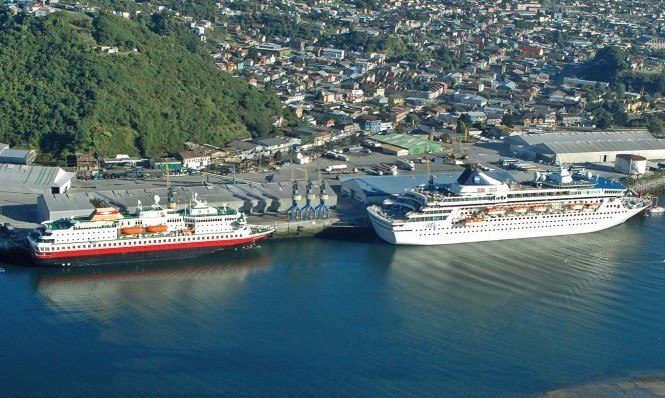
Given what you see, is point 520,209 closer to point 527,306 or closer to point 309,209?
point 527,306

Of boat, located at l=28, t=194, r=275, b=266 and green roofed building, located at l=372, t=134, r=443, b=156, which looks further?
green roofed building, located at l=372, t=134, r=443, b=156

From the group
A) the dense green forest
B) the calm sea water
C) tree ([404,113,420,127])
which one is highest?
the dense green forest

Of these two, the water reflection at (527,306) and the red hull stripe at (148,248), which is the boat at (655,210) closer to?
the water reflection at (527,306)

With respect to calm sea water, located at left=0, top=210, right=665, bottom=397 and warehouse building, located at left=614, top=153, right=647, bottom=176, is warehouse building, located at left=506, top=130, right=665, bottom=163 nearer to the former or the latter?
warehouse building, located at left=614, top=153, right=647, bottom=176

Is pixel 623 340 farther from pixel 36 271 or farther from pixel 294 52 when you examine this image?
pixel 294 52

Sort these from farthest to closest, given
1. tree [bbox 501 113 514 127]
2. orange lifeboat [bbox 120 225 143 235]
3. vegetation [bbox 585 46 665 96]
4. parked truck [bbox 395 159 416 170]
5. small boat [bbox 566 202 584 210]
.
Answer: vegetation [bbox 585 46 665 96], tree [bbox 501 113 514 127], parked truck [bbox 395 159 416 170], small boat [bbox 566 202 584 210], orange lifeboat [bbox 120 225 143 235]

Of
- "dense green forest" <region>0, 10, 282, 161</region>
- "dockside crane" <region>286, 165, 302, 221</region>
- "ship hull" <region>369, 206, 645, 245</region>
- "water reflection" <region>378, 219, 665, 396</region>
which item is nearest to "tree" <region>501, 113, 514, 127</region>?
"dense green forest" <region>0, 10, 282, 161</region>

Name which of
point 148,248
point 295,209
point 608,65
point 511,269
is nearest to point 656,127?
point 608,65

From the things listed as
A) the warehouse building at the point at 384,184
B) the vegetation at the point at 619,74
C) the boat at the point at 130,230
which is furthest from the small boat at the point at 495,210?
the vegetation at the point at 619,74

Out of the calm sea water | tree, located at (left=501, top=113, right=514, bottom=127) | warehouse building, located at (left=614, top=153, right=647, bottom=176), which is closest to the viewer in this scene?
the calm sea water
